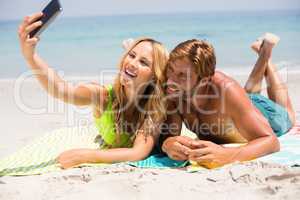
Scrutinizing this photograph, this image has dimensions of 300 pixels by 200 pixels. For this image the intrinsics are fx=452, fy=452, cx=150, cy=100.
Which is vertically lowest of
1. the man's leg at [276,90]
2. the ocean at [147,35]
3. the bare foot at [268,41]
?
the man's leg at [276,90]

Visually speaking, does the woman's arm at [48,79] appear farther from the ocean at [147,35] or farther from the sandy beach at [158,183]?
the ocean at [147,35]

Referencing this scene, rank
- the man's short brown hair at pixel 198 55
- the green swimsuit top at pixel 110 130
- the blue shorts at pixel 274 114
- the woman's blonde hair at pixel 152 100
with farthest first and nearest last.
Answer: the blue shorts at pixel 274 114, the green swimsuit top at pixel 110 130, the woman's blonde hair at pixel 152 100, the man's short brown hair at pixel 198 55

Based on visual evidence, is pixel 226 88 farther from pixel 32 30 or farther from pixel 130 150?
pixel 32 30

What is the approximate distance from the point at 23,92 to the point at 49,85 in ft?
12.1

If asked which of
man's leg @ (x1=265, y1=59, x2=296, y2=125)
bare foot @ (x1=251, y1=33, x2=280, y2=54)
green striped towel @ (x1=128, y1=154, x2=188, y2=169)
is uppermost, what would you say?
bare foot @ (x1=251, y1=33, x2=280, y2=54)

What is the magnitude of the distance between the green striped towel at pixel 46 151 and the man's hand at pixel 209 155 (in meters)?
0.58

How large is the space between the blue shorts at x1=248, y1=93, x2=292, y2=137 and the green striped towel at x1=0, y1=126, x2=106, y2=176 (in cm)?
134

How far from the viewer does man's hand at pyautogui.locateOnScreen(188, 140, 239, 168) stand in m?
2.64

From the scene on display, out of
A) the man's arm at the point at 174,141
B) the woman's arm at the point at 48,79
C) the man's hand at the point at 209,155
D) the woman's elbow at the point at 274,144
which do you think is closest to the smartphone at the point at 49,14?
the woman's arm at the point at 48,79

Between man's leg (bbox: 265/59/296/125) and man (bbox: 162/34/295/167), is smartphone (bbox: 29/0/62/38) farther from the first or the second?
man's leg (bbox: 265/59/296/125)

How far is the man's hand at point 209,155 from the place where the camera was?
2645 millimetres

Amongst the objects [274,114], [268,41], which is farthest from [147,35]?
[274,114]

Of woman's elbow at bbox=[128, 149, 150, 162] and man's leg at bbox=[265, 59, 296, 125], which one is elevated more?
man's leg at bbox=[265, 59, 296, 125]

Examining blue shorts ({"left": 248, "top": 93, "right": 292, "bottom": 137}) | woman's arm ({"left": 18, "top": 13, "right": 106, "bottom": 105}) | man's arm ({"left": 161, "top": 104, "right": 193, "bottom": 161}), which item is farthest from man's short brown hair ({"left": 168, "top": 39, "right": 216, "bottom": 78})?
blue shorts ({"left": 248, "top": 93, "right": 292, "bottom": 137})
